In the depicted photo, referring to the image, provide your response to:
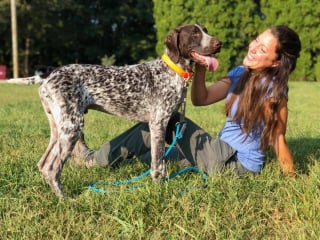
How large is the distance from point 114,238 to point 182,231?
0.41 metres

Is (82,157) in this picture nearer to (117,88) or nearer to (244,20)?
(117,88)

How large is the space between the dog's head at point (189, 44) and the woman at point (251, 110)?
0.12 m

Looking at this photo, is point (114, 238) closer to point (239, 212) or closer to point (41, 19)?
point (239, 212)

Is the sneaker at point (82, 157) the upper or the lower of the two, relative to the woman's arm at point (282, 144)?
lower

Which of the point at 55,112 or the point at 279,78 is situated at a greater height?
the point at 279,78

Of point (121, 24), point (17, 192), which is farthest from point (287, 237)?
point (121, 24)

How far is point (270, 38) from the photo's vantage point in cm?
356

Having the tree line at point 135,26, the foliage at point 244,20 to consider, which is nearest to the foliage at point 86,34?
the tree line at point 135,26

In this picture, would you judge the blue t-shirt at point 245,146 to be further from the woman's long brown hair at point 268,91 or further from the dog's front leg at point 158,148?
A: the dog's front leg at point 158,148

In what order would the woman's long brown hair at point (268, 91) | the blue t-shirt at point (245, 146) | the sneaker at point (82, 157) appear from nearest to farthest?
the woman's long brown hair at point (268, 91)
the blue t-shirt at point (245, 146)
the sneaker at point (82, 157)

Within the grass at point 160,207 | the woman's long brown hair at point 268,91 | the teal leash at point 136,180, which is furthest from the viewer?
the woman's long brown hair at point 268,91

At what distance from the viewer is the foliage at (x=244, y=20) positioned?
25.2 m

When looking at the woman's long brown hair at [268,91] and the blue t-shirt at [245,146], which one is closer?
the woman's long brown hair at [268,91]

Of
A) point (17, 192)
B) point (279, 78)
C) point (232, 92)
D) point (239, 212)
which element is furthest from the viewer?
point (232, 92)
